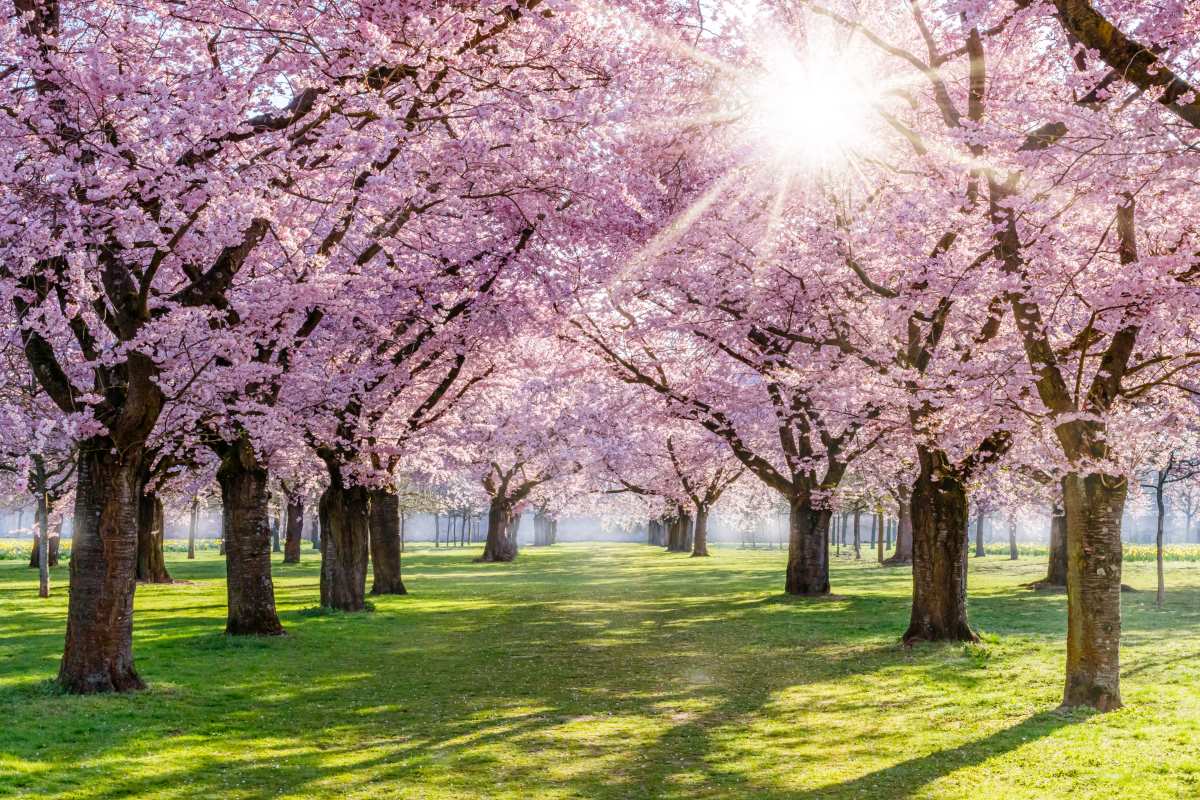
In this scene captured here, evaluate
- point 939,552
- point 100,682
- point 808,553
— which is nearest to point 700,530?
point 808,553

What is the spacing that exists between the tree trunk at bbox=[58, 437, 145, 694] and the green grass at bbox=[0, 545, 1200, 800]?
17.2 inches

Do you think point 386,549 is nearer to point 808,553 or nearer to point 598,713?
point 808,553

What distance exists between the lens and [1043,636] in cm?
2020

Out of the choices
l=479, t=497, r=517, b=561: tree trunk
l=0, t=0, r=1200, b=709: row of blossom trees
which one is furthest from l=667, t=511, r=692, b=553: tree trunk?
l=0, t=0, r=1200, b=709: row of blossom trees

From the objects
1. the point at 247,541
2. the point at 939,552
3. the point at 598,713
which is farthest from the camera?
the point at 247,541

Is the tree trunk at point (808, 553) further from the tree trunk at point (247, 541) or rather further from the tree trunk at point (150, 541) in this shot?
the tree trunk at point (150, 541)

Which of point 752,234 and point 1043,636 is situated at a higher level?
point 752,234

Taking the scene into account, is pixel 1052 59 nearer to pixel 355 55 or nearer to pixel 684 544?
pixel 355 55

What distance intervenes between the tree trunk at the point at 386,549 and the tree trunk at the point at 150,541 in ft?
29.8

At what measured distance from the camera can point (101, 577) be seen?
13156 millimetres

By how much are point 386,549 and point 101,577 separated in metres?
18.9

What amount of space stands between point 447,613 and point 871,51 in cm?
1687

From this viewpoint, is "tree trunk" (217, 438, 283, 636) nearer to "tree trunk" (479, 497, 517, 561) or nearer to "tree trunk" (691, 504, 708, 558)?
"tree trunk" (479, 497, 517, 561)

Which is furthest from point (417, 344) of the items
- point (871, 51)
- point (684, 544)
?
point (684, 544)
